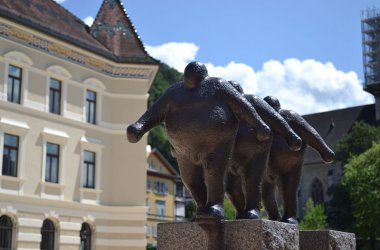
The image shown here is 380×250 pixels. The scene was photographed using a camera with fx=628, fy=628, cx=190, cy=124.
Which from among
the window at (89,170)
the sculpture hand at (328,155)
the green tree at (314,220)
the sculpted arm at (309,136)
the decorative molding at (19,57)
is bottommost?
the sculpture hand at (328,155)

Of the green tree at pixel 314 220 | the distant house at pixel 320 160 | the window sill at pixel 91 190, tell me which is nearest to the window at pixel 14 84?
the window sill at pixel 91 190

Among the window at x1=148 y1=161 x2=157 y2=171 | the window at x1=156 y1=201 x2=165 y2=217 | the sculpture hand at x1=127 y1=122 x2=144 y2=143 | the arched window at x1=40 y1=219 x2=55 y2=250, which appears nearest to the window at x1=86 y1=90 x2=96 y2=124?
the arched window at x1=40 y1=219 x2=55 y2=250

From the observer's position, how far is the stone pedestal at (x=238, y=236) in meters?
4.56

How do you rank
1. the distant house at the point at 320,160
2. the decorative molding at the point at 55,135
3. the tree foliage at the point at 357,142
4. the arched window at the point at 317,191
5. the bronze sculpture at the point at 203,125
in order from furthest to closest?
the arched window at the point at 317,191 → the distant house at the point at 320,160 → the tree foliage at the point at 357,142 → the decorative molding at the point at 55,135 → the bronze sculpture at the point at 203,125

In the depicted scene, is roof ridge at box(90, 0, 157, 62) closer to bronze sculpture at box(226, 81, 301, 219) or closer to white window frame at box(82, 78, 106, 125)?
white window frame at box(82, 78, 106, 125)

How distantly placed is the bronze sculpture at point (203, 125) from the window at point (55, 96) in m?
19.9

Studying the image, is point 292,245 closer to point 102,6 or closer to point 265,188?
point 265,188

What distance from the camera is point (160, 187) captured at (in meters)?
61.1

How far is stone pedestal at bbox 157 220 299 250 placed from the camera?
15.0ft

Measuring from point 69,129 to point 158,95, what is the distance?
47.2 meters

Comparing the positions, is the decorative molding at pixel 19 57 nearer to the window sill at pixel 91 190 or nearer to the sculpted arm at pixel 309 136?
the window sill at pixel 91 190

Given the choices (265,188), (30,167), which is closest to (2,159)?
(30,167)

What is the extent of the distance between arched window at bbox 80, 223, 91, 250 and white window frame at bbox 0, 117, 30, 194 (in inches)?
140

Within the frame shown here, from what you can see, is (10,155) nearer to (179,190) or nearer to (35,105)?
(35,105)
